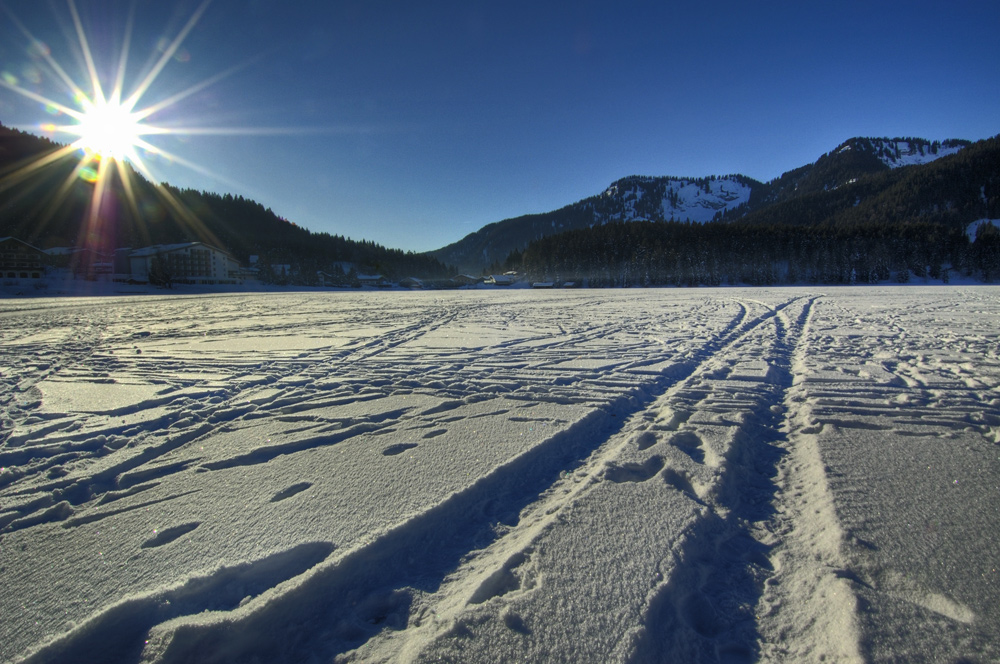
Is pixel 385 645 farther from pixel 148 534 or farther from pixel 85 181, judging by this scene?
pixel 85 181

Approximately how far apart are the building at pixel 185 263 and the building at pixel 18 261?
8401 millimetres

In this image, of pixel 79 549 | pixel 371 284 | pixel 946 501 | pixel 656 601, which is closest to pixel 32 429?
pixel 79 549

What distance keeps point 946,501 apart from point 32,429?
24.6ft

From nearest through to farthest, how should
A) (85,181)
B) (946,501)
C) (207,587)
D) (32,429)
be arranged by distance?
(207,587)
(946,501)
(32,429)
(85,181)

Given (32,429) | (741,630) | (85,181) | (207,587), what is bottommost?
(741,630)

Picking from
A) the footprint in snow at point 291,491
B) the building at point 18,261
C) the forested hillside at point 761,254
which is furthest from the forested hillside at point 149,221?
the footprint in snow at point 291,491

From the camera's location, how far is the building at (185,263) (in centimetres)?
5288

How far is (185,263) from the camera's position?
184 feet

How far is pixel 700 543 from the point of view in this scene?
2133 millimetres

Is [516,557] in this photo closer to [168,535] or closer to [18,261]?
[168,535]

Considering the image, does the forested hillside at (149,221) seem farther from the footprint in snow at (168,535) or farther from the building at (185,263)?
the footprint in snow at (168,535)

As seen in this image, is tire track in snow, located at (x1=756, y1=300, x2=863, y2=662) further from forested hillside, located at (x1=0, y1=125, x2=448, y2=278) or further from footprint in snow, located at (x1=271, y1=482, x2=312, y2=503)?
forested hillside, located at (x1=0, y1=125, x2=448, y2=278)

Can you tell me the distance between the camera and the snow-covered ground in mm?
1606

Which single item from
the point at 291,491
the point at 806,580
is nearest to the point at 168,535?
the point at 291,491
